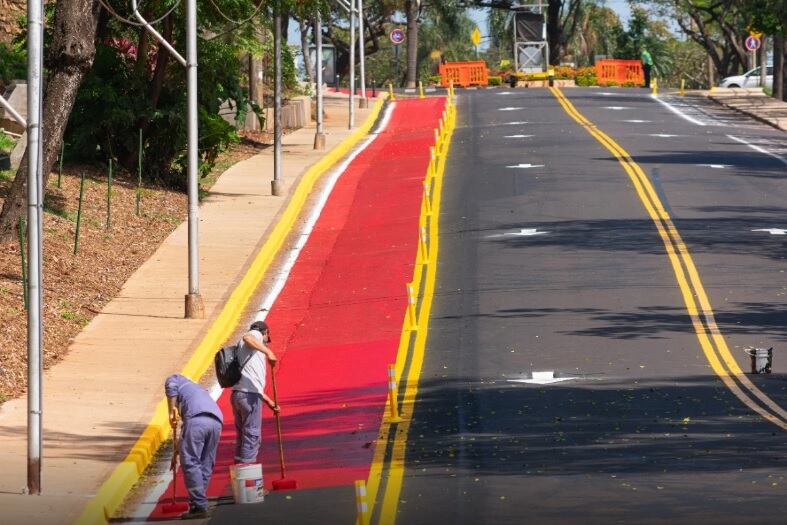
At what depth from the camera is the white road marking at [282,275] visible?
1507 cm

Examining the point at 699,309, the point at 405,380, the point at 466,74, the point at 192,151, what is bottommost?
the point at 405,380

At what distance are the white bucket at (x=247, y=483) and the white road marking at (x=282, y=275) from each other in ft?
2.79

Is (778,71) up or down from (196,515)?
up

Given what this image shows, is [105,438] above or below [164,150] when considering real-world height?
below

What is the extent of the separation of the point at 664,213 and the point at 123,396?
1683 cm

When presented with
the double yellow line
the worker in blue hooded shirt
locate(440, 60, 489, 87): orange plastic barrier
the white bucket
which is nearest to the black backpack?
the worker in blue hooded shirt

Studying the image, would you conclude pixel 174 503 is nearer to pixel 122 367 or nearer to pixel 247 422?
pixel 247 422

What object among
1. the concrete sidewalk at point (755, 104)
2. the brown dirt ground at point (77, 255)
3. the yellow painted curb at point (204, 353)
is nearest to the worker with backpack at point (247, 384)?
the yellow painted curb at point (204, 353)

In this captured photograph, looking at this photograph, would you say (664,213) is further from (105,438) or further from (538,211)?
(105,438)

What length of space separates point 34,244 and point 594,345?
9.38 meters

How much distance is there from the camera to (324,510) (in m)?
13.9

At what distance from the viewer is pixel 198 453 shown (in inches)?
561

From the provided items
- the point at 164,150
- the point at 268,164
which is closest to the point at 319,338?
the point at 164,150

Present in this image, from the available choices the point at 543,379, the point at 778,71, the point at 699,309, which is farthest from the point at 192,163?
the point at 778,71
